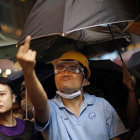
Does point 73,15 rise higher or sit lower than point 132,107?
higher

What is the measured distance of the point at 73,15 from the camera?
9.55ft

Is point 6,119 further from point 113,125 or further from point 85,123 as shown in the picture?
point 113,125

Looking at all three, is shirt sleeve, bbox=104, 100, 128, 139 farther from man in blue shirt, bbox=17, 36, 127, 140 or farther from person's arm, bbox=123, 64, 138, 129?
person's arm, bbox=123, 64, 138, 129

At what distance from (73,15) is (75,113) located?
1.17m

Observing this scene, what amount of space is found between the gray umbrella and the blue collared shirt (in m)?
0.93

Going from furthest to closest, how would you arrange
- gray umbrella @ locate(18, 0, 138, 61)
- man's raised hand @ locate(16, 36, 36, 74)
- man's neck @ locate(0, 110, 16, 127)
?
man's neck @ locate(0, 110, 16, 127) → gray umbrella @ locate(18, 0, 138, 61) → man's raised hand @ locate(16, 36, 36, 74)

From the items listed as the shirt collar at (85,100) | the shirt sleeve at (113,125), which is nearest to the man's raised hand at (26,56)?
the shirt collar at (85,100)

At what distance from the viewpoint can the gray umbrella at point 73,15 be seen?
9.36 ft

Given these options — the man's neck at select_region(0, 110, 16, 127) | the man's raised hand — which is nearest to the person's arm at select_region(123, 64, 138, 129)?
the man's neck at select_region(0, 110, 16, 127)

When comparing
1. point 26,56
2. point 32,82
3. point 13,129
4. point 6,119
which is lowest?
point 13,129

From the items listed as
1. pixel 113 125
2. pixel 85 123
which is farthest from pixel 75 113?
pixel 113 125

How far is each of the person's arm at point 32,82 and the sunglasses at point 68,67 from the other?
71 cm

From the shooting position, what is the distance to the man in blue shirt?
3.13m

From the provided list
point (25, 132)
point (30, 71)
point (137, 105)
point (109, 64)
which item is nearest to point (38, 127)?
point (25, 132)
